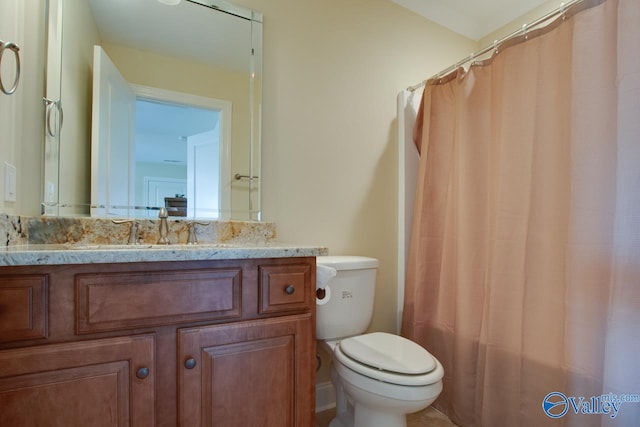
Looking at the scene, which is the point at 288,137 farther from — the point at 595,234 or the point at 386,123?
the point at 595,234

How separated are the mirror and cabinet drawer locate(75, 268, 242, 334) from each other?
0.60m

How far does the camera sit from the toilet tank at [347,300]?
147 cm

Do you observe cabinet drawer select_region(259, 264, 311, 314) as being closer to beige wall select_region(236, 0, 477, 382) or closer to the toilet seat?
the toilet seat

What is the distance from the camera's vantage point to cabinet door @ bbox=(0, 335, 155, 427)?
0.71m

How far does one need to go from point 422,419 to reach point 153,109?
2.00m

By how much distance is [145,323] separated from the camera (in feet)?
2.74

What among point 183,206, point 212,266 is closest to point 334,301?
point 212,266

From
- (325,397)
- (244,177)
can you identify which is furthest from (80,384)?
(325,397)

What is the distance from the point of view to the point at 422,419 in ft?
5.24

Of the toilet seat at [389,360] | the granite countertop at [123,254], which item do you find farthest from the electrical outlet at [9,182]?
the toilet seat at [389,360]

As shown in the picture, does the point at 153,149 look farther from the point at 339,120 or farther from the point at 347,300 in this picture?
the point at 347,300

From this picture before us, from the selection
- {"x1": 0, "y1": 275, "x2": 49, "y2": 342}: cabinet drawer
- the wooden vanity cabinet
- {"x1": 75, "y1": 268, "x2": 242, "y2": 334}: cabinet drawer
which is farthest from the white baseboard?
{"x1": 0, "y1": 275, "x2": 49, "y2": 342}: cabinet drawer

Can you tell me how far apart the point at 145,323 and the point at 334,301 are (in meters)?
0.85

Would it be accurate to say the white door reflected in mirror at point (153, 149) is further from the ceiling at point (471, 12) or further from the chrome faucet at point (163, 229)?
the ceiling at point (471, 12)
